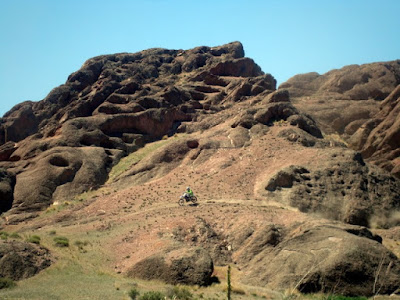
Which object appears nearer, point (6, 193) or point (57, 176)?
point (6, 193)

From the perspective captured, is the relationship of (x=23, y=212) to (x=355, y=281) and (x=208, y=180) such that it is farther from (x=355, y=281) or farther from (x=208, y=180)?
(x=355, y=281)

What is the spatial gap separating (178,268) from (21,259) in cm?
766

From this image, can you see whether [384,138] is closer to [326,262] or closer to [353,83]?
[353,83]

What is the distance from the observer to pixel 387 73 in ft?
257

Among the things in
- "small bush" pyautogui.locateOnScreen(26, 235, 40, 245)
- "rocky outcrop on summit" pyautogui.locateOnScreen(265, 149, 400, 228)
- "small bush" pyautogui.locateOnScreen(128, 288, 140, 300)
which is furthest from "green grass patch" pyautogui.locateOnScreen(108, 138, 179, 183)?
"small bush" pyautogui.locateOnScreen(128, 288, 140, 300)

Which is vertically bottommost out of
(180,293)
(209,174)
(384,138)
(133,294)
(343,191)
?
(180,293)

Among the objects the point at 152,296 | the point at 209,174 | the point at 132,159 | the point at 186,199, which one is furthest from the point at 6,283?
the point at 132,159

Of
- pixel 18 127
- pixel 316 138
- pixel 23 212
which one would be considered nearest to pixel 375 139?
pixel 316 138

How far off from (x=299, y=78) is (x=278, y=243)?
6456cm

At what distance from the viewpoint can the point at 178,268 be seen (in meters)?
24.2

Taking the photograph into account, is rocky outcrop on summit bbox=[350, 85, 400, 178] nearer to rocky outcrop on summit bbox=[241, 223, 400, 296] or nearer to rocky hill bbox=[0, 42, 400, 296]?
rocky hill bbox=[0, 42, 400, 296]

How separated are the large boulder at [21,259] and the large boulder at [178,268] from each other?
14.9 feet

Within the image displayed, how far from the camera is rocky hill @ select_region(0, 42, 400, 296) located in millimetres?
24844

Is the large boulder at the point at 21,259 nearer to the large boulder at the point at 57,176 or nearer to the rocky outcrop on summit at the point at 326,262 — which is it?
the rocky outcrop on summit at the point at 326,262
